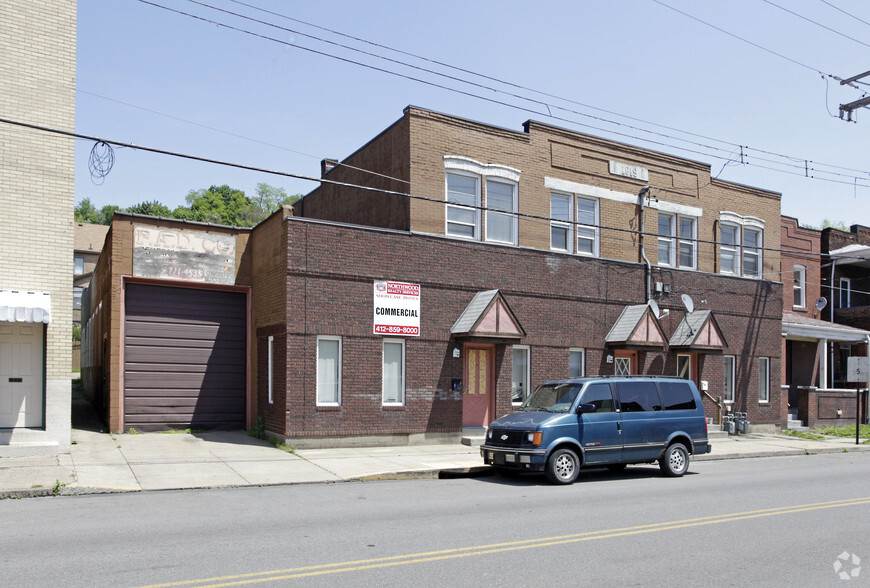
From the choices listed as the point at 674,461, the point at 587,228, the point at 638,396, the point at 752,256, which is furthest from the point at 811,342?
the point at 638,396

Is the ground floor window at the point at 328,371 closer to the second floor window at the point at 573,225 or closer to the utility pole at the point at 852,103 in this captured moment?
the second floor window at the point at 573,225

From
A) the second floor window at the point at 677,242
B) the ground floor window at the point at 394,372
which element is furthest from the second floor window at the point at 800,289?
the ground floor window at the point at 394,372

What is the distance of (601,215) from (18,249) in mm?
15529

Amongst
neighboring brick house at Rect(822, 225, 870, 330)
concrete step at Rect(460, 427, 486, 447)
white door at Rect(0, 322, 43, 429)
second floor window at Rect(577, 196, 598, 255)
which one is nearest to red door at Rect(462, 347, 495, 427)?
concrete step at Rect(460, 427, 486, 447)

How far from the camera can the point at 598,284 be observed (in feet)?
72.9

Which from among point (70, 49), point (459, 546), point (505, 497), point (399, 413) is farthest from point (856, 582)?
point (70, 49)

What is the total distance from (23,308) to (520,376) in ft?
39.9

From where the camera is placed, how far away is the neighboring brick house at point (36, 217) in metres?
15.0

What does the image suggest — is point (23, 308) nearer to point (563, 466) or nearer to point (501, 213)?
point (563, 466)

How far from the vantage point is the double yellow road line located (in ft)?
22.0

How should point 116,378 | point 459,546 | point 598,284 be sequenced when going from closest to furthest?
1. point 459,546
2. point 116,378
3. point 598,284

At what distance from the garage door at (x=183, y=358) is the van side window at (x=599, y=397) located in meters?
9.61

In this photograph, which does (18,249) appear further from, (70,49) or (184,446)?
(184,446)

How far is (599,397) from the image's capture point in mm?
14188
